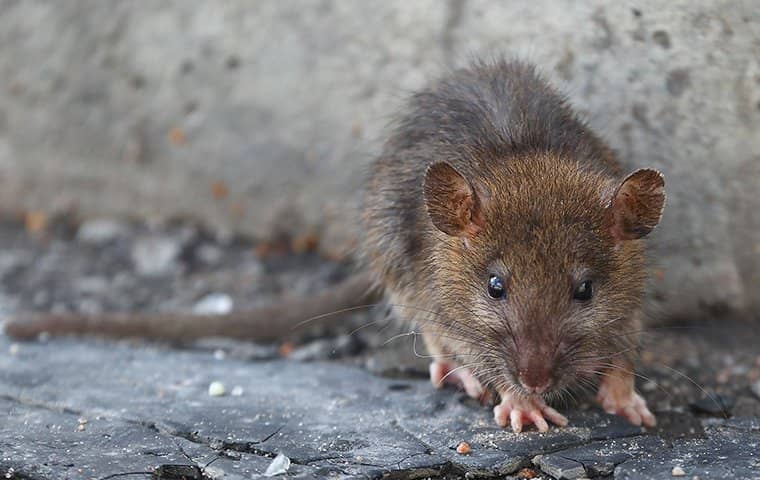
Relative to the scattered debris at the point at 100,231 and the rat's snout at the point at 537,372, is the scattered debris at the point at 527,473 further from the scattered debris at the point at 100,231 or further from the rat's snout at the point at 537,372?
the scattered debris at the point at 100,231

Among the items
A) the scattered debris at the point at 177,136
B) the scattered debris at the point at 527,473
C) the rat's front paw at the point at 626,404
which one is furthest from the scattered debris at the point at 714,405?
the scattered debris at the point at 177,136

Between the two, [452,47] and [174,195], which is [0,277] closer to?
[174,195]

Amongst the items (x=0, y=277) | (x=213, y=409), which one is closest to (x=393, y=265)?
(x=213, y=409)

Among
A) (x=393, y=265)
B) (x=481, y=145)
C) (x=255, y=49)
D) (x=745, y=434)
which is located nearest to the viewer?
(x=745, y=434)

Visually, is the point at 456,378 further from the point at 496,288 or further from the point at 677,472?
the point at 677,472

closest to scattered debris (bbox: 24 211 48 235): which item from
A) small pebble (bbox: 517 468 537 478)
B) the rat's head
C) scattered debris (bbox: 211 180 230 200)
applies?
scattered debris (bbox: 211 180 230 200)
